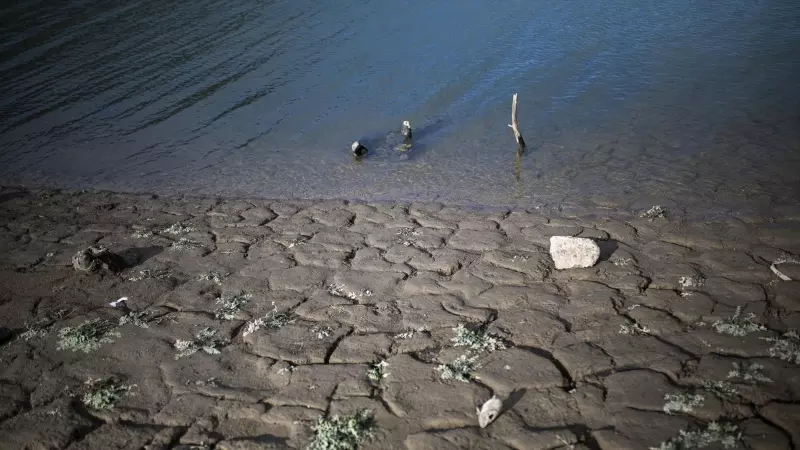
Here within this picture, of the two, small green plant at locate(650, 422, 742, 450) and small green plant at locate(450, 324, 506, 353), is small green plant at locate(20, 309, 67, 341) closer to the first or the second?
small green plant at locate(450, 324, 506, 353)

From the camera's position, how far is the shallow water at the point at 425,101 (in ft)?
25.7

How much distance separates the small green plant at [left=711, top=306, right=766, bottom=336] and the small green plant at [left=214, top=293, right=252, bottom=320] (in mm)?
3812

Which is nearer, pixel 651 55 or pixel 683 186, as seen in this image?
pixel 683 186

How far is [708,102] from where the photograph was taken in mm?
9461

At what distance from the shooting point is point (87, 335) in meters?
4.73

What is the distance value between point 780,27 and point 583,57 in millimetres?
4377

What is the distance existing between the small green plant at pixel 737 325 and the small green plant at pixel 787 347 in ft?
0.48

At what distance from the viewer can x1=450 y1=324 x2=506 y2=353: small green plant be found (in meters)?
4.18

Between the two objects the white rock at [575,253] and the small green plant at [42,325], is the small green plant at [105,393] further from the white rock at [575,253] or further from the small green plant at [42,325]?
the white rock at [575,253]

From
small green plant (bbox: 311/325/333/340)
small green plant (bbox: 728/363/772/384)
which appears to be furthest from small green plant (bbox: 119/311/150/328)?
small green plant (bbox: 728/363/772/384)

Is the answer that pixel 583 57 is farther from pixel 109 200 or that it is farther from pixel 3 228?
pixel 3 228

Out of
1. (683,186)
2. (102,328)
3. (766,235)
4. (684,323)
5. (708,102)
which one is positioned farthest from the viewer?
(708,102)

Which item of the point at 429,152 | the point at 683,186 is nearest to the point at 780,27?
the point at 683,186

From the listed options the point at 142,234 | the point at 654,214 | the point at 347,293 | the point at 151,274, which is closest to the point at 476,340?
the point at 347,293
